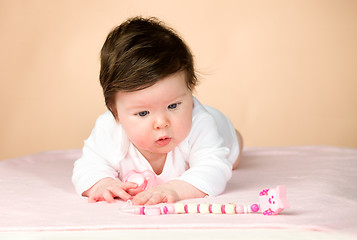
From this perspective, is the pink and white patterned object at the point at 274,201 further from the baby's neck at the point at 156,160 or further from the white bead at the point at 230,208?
the baby's neck at the point at 156,160

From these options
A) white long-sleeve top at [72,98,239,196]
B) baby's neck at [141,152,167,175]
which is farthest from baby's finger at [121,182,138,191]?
baby's neck at [141,152,167,175]

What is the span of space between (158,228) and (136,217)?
4.9 inches

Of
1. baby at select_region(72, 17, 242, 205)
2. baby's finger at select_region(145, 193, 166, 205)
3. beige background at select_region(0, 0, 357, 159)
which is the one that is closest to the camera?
baby's finger at select_region(145, 193, 166, 205)

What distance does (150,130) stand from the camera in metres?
1.65

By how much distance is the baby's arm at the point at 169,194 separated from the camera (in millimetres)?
1503

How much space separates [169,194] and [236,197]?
183 mm

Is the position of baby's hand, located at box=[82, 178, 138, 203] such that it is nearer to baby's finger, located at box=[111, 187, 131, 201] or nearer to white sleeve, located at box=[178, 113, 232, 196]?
baby's finger, located at box=[111, 187, 131, 201]

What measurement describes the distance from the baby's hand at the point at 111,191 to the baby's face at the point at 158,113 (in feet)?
0.50

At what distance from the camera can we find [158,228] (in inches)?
48.6

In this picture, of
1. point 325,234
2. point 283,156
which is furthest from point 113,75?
point 283,156

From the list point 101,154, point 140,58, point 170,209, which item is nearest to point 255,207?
point 170,209

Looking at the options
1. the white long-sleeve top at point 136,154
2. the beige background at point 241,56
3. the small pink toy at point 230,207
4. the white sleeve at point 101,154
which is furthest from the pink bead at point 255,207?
the beige background at point 241,56

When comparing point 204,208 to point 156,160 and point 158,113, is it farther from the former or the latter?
point 156,160

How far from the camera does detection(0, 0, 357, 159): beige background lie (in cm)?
318
